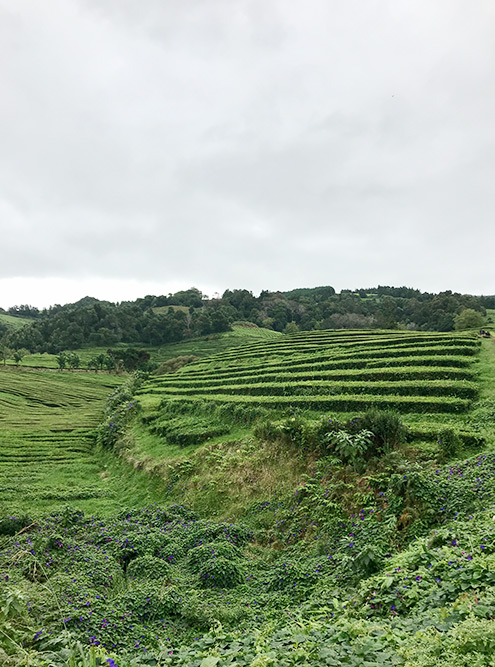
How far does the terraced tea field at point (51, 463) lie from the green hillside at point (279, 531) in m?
0.20

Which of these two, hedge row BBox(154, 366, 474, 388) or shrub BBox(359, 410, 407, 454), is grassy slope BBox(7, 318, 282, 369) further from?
shrub BBox(359, 410, 407, 454)

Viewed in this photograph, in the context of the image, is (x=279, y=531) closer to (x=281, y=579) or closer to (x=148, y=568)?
(x=281, y=579)

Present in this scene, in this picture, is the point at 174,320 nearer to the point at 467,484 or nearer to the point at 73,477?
the point at 73,477

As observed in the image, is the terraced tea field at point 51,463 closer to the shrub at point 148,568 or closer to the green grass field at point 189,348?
the shrub at point 148,568

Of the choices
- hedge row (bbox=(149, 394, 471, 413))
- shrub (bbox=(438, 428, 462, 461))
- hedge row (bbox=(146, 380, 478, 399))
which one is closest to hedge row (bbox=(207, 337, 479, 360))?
hedge row (bbox=(146, 380, 478, 399))

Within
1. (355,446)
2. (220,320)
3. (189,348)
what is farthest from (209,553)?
(220,320)

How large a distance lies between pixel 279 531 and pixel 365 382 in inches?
408

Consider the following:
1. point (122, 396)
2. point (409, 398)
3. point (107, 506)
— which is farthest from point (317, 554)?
point (122, 396)

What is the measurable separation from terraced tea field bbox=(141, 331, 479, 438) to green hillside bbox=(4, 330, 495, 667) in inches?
5.1

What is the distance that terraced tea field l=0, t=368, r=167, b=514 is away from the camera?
17078 millimetres

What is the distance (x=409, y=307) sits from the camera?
103m

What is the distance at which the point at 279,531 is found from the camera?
11.6 m

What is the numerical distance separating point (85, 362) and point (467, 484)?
88.1 m

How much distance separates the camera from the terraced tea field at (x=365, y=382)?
628 inches
